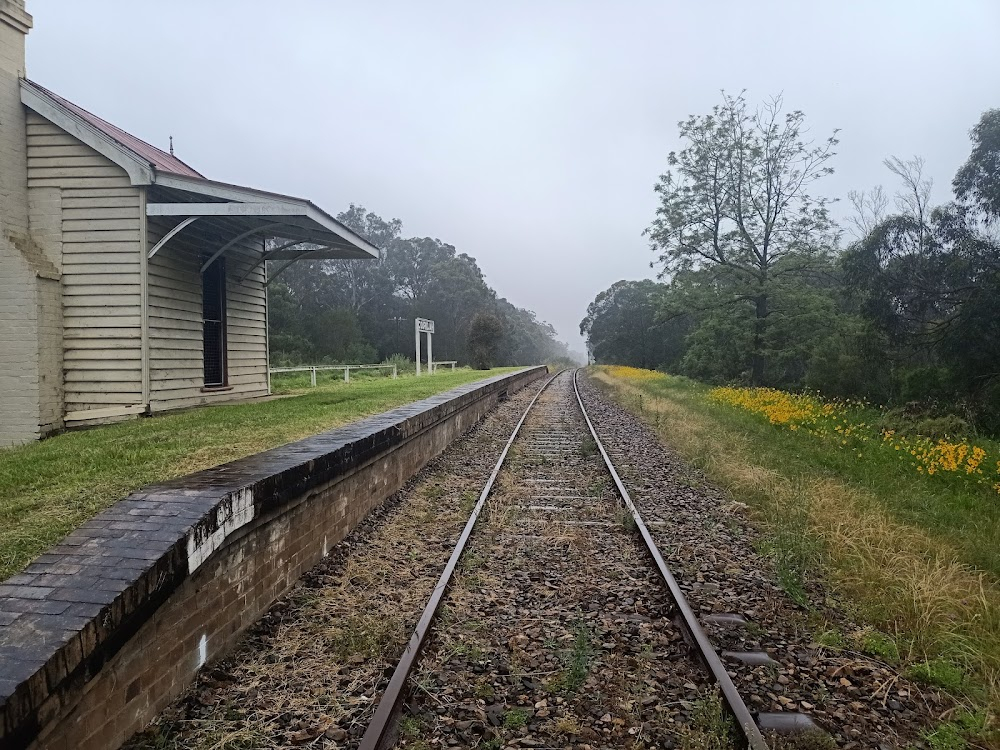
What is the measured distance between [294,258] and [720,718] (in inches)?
511

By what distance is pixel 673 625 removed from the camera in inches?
150

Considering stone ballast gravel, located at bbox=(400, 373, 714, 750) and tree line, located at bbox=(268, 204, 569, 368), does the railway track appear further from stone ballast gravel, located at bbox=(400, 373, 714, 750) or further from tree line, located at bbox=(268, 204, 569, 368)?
tree line, located at bbox=(268, 204, 569, 368)

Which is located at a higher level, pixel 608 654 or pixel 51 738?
pixel 51 738

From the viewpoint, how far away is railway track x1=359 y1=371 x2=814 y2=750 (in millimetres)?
2779

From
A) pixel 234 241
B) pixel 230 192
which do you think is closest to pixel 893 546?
pixel 230 192

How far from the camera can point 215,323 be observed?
1237 centimetres

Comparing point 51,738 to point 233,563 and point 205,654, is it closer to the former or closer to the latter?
point 205,654

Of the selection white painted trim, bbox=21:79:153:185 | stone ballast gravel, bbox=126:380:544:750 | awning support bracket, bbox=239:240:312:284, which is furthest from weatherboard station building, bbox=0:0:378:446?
stone ballast gravel, bbox=126:380:544:750

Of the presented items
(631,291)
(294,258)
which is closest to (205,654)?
(294,258)

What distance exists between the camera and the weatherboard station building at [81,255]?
Result: 8.98 m

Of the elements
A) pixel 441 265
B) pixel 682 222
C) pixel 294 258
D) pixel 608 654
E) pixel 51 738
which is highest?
pixel 441 265

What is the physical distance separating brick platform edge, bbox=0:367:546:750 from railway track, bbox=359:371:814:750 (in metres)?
1.07

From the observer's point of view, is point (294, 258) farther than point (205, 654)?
Yes

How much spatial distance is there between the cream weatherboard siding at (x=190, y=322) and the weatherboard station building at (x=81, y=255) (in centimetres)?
5
